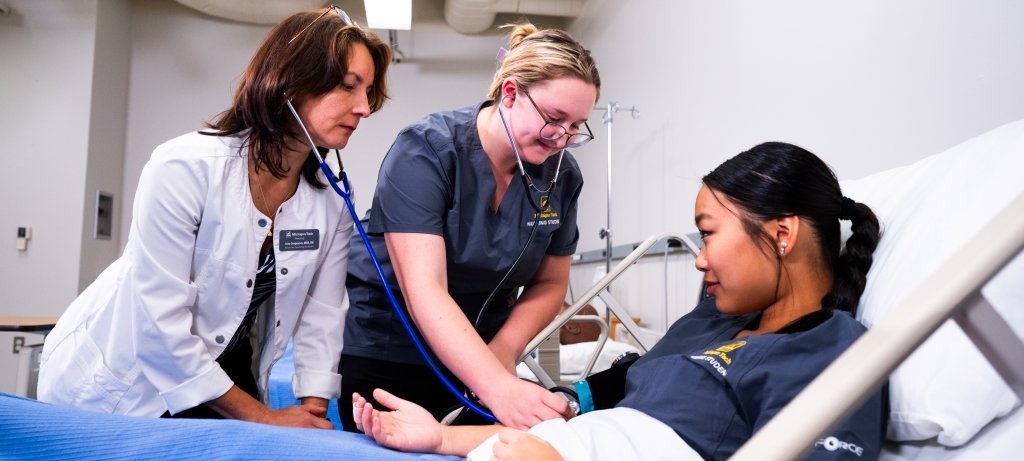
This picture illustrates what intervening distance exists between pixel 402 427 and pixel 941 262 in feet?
2.61

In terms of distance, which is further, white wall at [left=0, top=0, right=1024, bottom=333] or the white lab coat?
white wall at [left=0, top=0, right=1024, bottom=333]

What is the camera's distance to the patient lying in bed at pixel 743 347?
0.82m

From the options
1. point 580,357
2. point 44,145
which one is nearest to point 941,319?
point 580,357

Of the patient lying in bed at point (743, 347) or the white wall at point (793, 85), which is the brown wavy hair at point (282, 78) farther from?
the white wall at point (793, 85)

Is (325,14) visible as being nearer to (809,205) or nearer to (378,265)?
(378,265)

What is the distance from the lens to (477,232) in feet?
4.43

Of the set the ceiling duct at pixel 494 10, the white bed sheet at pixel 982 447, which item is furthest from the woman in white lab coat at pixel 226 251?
Result: the ceiling duct at pixel 494 10

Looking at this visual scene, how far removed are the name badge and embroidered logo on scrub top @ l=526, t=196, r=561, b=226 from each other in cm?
42

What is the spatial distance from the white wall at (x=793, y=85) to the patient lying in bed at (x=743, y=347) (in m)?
0.63

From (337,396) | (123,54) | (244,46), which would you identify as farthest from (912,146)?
(123,54)

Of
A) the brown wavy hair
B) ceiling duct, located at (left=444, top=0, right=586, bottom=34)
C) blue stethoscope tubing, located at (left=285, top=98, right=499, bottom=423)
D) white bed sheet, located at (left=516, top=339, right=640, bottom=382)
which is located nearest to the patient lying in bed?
blue stethoscope tubing, located at (left=285, top=98, right=499, bottom=423)

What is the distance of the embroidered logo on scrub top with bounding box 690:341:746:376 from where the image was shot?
92cm

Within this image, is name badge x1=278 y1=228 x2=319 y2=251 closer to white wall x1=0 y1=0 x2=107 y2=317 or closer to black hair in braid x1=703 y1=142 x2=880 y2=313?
black hair in braid x1=703 y1=142 x2=880 y2=313

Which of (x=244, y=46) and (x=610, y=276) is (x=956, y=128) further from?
(x=244, y=46)
